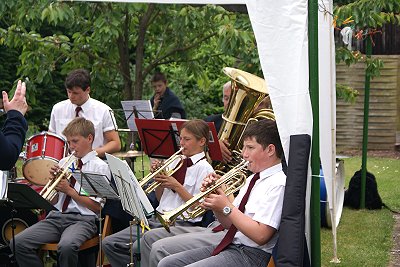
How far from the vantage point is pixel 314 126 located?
4.91 m

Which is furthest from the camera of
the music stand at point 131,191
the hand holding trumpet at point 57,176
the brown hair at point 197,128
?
the hand holding trumpet at point 57,176

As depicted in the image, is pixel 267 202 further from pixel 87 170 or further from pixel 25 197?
pixel 87 170

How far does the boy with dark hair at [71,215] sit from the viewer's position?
616 cm

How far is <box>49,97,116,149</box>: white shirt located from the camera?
24.0ft

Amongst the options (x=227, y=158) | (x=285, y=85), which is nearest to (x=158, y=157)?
(x=227, y=158)

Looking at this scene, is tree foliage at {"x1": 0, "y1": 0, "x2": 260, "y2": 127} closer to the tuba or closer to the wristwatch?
the tuba

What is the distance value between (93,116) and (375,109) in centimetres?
914

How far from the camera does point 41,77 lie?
30.6ft

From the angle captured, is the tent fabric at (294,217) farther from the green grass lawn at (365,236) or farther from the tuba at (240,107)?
the green grass lawn at (365,236)

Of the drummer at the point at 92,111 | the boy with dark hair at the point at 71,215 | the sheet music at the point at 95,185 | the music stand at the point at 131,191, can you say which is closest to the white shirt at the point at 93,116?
the drummer at the point at 92,111

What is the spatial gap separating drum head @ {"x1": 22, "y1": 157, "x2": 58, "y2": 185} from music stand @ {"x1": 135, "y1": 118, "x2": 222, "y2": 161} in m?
0.76

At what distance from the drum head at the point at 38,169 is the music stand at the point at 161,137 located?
76 cm

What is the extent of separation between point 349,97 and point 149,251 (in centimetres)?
422

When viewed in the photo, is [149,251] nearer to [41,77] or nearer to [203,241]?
[203,241]
